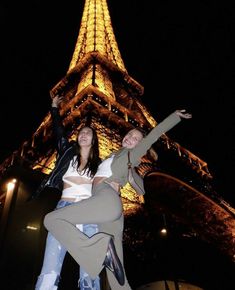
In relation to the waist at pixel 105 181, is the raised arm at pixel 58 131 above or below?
above

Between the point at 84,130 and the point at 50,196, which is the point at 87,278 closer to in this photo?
the point at 84,130

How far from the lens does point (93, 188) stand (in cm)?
300

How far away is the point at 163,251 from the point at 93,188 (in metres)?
7.85

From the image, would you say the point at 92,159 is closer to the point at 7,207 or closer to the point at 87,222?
the point at 87,222

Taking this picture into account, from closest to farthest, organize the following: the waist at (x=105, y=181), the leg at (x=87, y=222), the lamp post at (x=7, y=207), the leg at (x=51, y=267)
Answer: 1. the leg at (x=87, y=222)
2. the leg at (x=51, y=267)
3. the waist at (x=105, y=181)
4. the lamp post at (x=7, y=207)

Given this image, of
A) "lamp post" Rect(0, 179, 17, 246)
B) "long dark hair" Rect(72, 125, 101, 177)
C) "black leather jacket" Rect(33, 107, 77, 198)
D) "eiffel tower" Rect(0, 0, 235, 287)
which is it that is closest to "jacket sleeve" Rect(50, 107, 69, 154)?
"black leather jacket" Rect(33, 107, 77, 198)

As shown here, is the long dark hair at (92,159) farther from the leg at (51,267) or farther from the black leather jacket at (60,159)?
the leg at (51,267)

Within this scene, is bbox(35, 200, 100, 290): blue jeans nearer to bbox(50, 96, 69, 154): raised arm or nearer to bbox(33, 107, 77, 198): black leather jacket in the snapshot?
bbox(33, 107, 77, 198): black leather jacket

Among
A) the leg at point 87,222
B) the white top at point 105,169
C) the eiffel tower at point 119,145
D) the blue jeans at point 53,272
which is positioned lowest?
the eiffel tower at point 119,145

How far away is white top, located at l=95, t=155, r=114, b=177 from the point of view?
302 cm

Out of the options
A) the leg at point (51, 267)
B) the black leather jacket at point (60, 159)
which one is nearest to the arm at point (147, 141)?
the black leather jacket at point (60, 159)

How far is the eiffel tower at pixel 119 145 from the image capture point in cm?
1912

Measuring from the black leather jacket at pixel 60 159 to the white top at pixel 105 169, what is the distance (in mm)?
354

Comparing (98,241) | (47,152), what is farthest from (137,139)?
(47,152)
